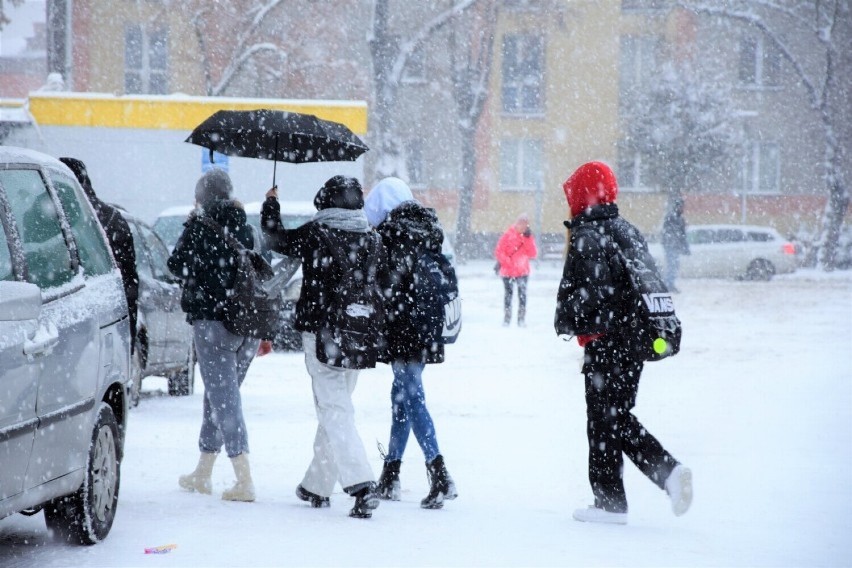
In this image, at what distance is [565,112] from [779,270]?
45.2 feet

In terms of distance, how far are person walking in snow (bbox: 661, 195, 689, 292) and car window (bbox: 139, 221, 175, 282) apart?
18.1m

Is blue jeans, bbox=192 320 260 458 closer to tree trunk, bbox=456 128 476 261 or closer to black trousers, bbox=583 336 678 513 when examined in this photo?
black trousers, bbox=583 336 678 513

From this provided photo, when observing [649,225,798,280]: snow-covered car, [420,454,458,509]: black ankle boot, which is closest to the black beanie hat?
[420,454,458,509]: black ankle boot

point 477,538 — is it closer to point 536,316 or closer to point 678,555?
point 678,555

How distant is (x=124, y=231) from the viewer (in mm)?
8383

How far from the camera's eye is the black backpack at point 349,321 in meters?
6.64

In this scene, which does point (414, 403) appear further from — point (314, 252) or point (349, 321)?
point (314, 252)

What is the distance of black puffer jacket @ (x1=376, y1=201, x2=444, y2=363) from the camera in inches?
279

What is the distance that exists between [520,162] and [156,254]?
120 ft

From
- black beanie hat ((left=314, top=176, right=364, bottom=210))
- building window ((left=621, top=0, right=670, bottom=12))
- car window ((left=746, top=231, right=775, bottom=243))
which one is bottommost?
car window ((left=746, top=231, right=775, bottom=243))

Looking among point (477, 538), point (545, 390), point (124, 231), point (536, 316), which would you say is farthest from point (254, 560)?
point (536, 316)

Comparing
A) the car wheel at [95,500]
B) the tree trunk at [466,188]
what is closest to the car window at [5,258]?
the car wheel at [95,500]

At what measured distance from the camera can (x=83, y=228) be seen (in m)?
6.30

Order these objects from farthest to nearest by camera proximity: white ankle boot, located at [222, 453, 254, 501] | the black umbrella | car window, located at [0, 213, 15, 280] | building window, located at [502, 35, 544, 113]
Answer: building window, located at [502, 35, 544, 113]
the black umbrella
white ankle boot, located at [222, 453, 254, 501]
car window, located at [0, 213, 15, 280]
